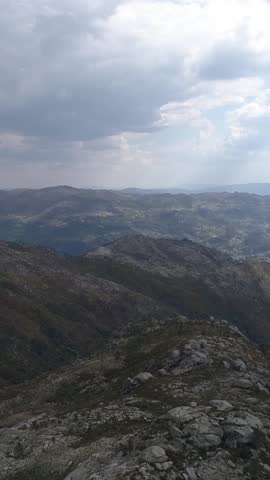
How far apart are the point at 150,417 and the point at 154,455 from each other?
720 centimetres

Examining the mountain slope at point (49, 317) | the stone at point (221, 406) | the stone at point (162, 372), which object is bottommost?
the mountain slope at point (49, 317)

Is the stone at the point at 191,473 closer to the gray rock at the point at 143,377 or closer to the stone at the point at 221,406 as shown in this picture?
the stone at the point at 221,406

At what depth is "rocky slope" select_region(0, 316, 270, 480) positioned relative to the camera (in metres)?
25.8

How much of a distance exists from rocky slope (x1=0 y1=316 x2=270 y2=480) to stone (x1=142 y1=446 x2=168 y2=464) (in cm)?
6

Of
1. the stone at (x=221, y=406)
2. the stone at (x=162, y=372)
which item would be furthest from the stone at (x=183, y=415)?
the stone at (x=162, y=372)

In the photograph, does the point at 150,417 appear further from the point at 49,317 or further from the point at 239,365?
the point at 49,317

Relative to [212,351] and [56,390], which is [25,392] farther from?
[212,351]

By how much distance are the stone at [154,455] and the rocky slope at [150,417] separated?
0.21 feet

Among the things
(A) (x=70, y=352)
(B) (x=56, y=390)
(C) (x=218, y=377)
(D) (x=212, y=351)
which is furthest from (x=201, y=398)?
(A) (x=70, y=352)

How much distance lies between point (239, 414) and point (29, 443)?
1728cm

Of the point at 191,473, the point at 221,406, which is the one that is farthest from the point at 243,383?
the point at 191,473

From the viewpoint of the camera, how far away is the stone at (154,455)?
25.0 metres

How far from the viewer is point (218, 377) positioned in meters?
42.5

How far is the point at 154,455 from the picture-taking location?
25.4m
